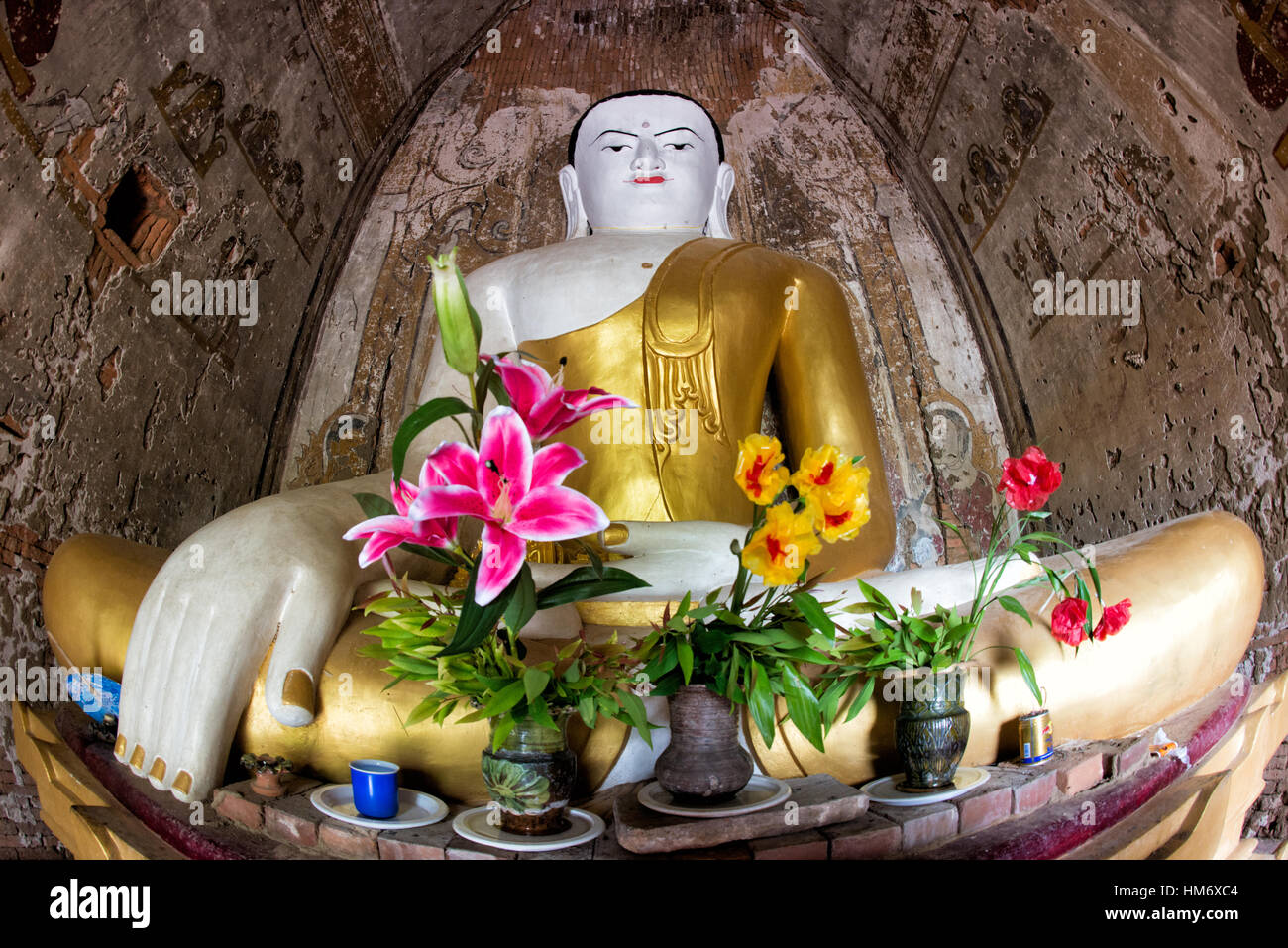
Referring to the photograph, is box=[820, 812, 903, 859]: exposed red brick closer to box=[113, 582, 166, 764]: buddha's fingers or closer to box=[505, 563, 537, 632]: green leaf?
box=[505, 563, 537, 632]: green leaf

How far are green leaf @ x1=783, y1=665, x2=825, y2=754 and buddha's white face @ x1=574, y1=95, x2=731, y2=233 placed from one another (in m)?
1.68

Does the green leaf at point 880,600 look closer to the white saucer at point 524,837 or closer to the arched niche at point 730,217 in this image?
the white saucer at point 524,837

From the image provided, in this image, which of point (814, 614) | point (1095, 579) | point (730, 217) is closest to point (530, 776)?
point (814, 614)

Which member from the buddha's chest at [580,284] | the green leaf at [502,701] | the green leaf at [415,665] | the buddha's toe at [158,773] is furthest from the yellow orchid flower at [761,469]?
the buddha's chest at [580,284]

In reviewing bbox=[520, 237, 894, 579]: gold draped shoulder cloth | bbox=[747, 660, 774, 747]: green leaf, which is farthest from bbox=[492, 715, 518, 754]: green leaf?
bbox=[520, 237, 894, 579]: gold draped shoulder cloth

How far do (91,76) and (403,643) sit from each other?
1.68 meters

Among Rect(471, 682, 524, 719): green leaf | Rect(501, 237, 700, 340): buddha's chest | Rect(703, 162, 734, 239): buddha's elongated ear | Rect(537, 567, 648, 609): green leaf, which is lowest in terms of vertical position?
Rect(471, 682, 524, 719): green leaf

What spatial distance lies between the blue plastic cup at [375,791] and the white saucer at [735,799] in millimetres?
360

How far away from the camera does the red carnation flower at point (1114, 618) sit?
1.84 meters

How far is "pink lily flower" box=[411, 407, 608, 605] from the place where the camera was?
53.1 inches

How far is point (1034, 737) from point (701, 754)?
23.2 inches

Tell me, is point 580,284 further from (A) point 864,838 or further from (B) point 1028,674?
(A) point 864,838

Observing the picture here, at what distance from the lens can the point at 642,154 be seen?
117 inches

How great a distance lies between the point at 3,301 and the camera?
2.32 metres
